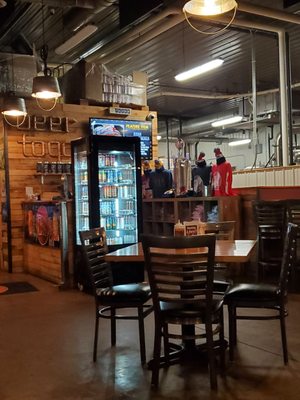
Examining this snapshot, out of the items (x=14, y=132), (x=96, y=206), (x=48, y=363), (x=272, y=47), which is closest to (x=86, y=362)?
(x=48, y=363)

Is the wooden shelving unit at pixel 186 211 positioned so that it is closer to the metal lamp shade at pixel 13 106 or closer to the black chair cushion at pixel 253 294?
the metal lamp shade at pixel 13 106

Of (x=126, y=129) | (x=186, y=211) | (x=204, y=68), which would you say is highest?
(x=204, y=68)

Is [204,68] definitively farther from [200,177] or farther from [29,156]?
[29,156]

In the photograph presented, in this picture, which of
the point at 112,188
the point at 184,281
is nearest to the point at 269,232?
the point at 112,188

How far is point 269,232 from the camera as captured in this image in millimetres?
5984

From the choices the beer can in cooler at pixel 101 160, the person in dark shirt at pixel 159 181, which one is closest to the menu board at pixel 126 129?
the person in dark shirt at pixel 159 181

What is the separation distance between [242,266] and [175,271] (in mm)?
4049

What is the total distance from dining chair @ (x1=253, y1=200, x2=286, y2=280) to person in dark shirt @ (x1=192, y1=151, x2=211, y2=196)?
189 cm

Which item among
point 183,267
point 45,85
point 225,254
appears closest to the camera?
point 183,267

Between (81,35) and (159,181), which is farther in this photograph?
(159,181)

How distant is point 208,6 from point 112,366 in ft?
9.79

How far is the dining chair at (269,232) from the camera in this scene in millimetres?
5863

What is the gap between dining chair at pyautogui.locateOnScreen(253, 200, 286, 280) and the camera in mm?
5863

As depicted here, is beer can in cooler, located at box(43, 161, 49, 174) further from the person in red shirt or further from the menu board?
the person in red shirt
